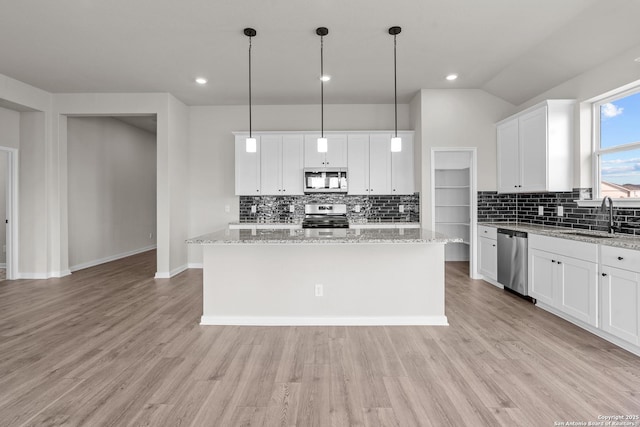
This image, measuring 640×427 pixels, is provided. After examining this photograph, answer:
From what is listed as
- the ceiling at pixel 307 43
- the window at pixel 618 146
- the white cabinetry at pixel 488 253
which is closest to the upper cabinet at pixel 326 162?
the ceiling at pixel 307 43

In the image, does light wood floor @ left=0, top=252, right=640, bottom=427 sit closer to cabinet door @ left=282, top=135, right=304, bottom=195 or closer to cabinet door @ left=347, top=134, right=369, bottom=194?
cabinet door @ left=347, top=134, right=369, bottom=194

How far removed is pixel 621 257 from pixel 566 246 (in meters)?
0.64

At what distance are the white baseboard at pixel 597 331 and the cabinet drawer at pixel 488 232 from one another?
3.68 ft

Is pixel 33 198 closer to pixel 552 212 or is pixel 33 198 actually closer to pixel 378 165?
pixel 378 165

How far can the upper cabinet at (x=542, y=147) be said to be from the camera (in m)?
4.15

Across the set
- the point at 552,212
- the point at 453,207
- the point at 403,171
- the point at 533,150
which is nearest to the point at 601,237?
the point at 552,212

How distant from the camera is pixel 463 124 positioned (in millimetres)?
5359

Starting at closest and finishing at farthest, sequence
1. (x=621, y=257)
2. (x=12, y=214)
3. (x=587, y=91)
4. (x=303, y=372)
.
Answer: (x=303, y=372) < (x=621, y=257) < (x=587, y=91) < (x=12, y=214)

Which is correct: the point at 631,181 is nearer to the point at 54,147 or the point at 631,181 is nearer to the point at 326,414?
the point at 326,414

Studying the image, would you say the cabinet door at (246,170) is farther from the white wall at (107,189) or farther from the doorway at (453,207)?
the doorway at (453,207)

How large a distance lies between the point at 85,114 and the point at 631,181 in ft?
24.5

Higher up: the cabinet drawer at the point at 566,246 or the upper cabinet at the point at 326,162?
the upper cabinet at the point at 326,162

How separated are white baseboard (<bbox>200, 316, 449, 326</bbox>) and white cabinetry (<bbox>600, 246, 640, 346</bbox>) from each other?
1.32 m

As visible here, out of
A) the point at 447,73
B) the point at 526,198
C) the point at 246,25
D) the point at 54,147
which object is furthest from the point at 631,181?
the point at 54,147
